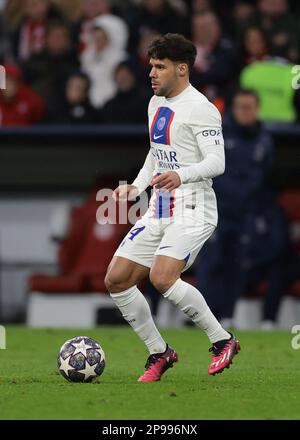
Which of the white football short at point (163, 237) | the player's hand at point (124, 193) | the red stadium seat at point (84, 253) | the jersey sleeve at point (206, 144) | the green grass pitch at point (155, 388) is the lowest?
the red stadium seat at point (84, 253)

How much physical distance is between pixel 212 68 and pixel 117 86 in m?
1.33

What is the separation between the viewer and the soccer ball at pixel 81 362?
28.9ft

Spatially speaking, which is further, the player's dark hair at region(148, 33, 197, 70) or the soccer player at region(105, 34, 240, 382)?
the player's dark hair at region(148, 33, 197, 70)

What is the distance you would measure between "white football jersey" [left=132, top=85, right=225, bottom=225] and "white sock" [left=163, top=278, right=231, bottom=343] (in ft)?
1.74

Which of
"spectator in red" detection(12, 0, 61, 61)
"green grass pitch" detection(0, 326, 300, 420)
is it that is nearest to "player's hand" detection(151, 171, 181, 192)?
"green grass pitch" detection(0, 326, 300, 420)

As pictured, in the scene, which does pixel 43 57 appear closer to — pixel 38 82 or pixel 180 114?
pixel 38 82

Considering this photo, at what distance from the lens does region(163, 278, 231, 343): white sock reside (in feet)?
28.4

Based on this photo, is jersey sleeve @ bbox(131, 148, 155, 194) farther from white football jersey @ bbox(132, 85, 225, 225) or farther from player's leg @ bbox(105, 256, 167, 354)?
player's leg @ bbox(105, 256, 167, 354)

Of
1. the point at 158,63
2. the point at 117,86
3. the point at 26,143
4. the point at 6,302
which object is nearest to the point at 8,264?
the point at 6,302

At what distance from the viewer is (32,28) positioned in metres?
18.3

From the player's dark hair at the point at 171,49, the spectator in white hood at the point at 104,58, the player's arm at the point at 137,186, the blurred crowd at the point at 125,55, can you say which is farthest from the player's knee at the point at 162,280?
the spectator in white hood at the point at 104,58

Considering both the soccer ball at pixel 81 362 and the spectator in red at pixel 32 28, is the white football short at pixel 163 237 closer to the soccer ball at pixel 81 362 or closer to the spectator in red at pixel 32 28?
the soccer ball at pixel 81 362

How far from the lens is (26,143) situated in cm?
1689

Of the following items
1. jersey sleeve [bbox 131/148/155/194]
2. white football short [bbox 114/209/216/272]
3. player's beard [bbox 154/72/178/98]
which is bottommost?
white football short [bbox 114/209/216/272]
